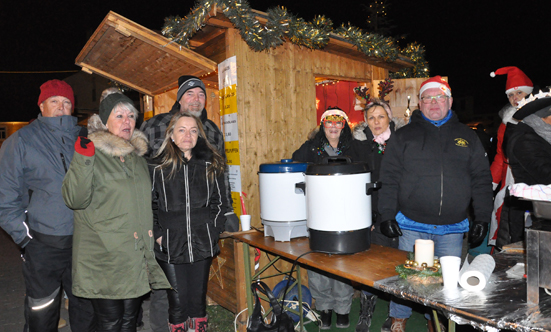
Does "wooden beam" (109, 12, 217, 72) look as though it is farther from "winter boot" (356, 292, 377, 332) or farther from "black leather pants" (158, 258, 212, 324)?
"winter boot" (356, 292, 377, 332)

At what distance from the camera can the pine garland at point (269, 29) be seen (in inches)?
149

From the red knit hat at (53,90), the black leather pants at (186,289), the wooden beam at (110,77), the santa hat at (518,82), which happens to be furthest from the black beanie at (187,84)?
the santa hat at (518,82)

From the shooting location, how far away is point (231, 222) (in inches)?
131

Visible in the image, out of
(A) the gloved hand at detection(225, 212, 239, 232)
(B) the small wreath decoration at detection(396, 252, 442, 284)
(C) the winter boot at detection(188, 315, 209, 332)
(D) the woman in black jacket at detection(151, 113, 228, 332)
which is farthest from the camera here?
(A) the gloved hand at detection(225, 212, 239, 232)

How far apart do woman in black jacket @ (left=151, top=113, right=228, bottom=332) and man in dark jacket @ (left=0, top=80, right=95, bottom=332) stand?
2.24ft

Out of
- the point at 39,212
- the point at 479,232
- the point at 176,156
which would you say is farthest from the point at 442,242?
the point at 39,212

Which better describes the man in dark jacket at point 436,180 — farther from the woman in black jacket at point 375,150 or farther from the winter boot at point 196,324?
the winter boot at point 196,324

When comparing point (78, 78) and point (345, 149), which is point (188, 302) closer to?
A: point (345, 149)

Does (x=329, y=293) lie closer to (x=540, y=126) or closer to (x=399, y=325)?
(x=399, y=325)

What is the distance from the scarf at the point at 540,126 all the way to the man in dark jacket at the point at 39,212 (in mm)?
3350

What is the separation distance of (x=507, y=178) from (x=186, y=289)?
137 inches

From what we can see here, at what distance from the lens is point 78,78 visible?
2283 centimetres

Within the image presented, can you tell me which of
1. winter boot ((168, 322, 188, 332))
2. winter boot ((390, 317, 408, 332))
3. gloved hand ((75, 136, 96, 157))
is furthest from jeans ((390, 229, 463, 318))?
gloved hand ((75, 136, 96, 157))

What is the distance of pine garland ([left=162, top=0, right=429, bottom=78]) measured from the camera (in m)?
3.79
